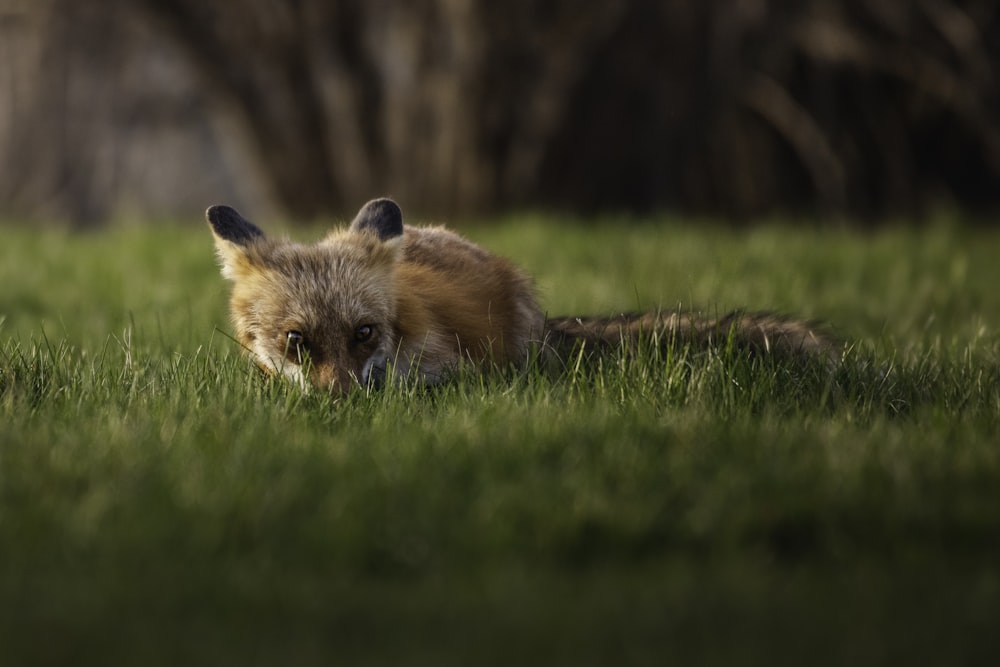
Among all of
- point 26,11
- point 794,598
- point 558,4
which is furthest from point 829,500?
point 26,11

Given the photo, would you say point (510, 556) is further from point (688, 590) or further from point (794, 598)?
point (794, 598)

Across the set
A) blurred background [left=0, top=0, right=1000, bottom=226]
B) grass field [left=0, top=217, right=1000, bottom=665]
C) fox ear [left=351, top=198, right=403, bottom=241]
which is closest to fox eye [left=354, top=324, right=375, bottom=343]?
grass field [left=0, top=217, right=1000, bottom=665]

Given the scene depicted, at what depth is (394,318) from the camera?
17.9 ft

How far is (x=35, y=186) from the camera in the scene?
74.8 ft

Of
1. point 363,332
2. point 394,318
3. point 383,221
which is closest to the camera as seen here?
point 363,332

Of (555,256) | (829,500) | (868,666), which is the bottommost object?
(868,666)

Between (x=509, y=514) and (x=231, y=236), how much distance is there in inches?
98.5

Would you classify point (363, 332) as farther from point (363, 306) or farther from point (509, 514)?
point (509, 514)

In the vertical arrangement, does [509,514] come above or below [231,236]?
below

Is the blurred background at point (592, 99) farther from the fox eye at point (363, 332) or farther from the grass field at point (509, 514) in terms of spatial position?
the fox eye at point (363, 332)

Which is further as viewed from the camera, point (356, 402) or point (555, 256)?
point (555, 256)

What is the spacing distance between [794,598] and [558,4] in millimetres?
10481

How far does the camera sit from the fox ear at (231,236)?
5.73 meters

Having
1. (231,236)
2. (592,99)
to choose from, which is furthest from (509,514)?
(592,99)
